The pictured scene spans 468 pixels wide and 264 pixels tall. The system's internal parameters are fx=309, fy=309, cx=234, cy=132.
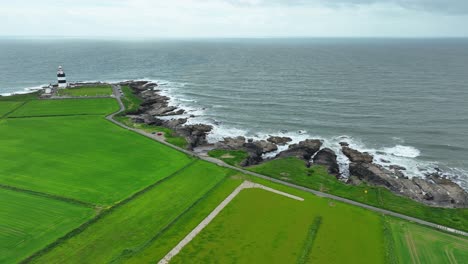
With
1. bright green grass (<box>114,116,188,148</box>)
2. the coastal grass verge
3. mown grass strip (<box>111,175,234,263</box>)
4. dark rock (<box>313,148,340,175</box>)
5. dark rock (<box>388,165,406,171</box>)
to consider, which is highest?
the coastal grass verge

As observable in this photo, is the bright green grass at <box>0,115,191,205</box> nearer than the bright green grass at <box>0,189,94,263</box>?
No

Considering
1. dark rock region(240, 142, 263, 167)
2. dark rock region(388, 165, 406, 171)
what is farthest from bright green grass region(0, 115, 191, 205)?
dark rock region(388, 165, 406, 171)

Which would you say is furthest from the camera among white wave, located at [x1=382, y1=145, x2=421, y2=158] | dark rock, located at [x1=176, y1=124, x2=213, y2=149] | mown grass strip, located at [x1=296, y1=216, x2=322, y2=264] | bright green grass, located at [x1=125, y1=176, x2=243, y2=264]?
dark rock, located at [x1=176, y1=124, x2=213, y2=149]

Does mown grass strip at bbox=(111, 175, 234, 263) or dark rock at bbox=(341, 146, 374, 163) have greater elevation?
dark rock at bbox=(341, 146, 374, 163)

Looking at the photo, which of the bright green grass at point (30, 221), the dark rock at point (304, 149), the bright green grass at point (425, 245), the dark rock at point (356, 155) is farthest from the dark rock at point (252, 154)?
the bright green grass at point (30, 221)

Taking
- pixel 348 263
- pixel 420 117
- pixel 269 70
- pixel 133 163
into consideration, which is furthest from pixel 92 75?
pixel 348 263

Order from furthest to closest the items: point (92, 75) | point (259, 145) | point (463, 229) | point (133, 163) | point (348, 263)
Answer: point (92, 75) < point (259, 145) < point (133, 163) < point (463, 229) < point (348, 263)

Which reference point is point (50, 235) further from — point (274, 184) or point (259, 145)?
point (259, 145)

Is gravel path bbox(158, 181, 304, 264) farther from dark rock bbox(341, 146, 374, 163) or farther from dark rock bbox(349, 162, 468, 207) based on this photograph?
dark rock bbox(341, 146, 374, 163)
